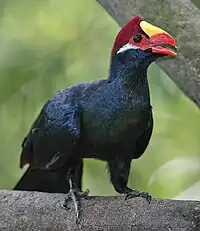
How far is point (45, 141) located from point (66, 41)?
1.02 metres

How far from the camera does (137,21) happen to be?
6.37ft

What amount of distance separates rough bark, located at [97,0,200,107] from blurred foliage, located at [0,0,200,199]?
23.3 inches

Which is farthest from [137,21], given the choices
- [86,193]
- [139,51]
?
[86,193]

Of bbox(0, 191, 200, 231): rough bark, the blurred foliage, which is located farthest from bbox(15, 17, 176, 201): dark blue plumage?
the blurred foliage

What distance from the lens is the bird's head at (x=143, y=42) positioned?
1917 millimetres

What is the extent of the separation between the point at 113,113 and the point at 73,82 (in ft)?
3.40

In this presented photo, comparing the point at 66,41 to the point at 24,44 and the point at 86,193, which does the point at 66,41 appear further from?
the point at 86,193

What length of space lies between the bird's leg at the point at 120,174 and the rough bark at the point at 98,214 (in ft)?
0.46

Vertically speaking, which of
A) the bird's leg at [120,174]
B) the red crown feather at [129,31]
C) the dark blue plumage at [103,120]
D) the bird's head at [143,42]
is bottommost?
the bird's leg at [120,174]

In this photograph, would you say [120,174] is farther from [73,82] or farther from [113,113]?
[73,82]

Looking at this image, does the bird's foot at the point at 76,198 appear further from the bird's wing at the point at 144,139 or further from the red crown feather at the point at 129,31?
the red crown feather at the point at 129,31

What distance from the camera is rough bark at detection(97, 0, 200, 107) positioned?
2148mm

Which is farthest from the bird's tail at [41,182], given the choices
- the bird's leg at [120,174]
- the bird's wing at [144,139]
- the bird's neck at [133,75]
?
the bird's neck at [133,75]

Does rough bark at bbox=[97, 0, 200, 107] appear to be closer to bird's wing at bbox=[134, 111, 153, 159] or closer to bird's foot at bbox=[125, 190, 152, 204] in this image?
bird's wing at bbox=[134, 111, 153, 159]
